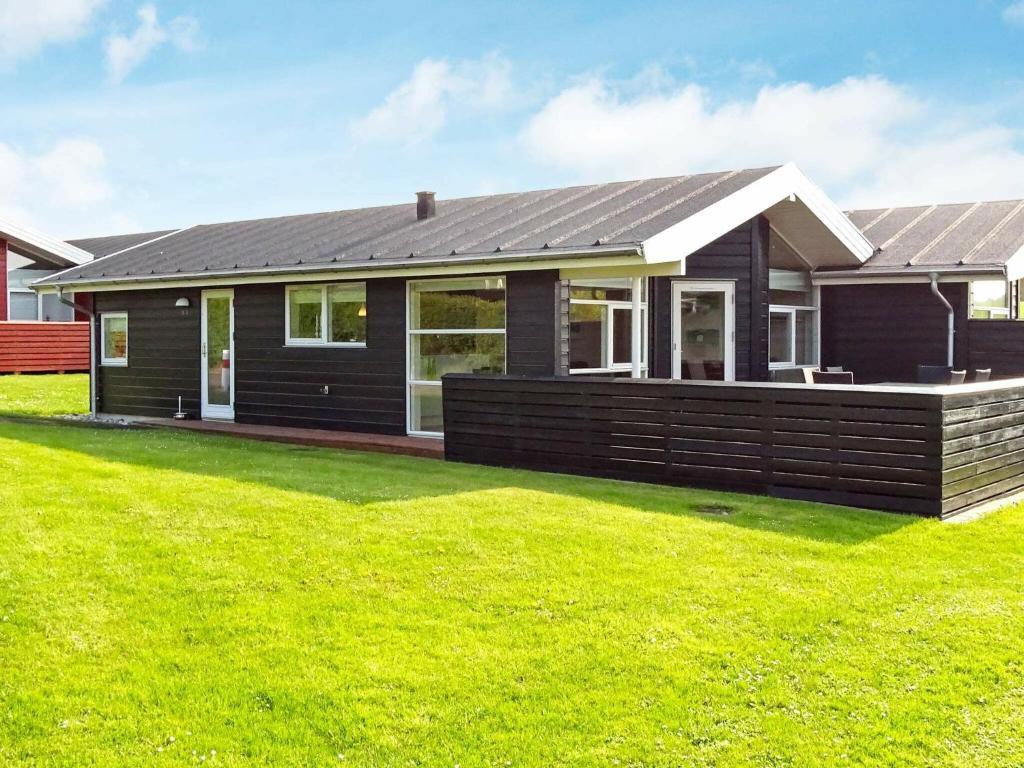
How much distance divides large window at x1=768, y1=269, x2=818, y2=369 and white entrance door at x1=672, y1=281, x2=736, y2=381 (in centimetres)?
104

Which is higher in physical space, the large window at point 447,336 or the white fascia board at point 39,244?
the white fascia board at point 39,244

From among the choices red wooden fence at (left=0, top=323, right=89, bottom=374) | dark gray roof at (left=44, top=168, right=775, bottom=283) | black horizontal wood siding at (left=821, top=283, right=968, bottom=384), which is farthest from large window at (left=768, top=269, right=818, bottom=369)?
red wooden fence at (left=0, top=323, right=89, bottom=374)

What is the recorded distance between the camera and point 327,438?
12.7 m

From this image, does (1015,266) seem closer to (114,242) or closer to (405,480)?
(405,480)

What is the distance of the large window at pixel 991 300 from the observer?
15.1 meters

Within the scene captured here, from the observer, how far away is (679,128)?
16.4 metres

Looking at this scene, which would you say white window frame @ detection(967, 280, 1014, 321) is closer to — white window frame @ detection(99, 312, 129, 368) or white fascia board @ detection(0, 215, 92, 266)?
white window frame @ detection(99, 312, 129, 368)

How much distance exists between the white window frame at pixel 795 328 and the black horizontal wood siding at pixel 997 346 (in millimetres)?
2157

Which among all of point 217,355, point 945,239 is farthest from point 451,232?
point 945,239

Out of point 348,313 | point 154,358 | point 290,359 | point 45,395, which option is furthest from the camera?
point 45,395

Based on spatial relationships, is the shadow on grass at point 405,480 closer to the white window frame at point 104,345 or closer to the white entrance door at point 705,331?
the white window frame at point 104,345

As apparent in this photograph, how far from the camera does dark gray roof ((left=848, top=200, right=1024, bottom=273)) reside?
45.9 feet

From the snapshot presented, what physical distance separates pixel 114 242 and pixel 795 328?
22796mm

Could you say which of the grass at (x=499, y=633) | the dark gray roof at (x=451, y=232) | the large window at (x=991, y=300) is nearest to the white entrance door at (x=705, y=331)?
the dark gray roof at (x=451, y=232)
